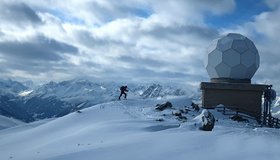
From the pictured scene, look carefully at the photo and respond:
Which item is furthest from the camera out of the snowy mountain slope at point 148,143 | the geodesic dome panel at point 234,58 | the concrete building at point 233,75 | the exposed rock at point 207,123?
the geodesic dome panel at point 234,58

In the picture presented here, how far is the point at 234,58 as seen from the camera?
37.1 m

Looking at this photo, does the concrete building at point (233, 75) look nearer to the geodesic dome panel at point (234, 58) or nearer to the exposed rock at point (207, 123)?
the geodesic dome panel at point (234, 58)

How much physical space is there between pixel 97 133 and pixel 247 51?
66.0ft

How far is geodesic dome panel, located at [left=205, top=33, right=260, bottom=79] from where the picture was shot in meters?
37.1

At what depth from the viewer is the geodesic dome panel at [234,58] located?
122 feet

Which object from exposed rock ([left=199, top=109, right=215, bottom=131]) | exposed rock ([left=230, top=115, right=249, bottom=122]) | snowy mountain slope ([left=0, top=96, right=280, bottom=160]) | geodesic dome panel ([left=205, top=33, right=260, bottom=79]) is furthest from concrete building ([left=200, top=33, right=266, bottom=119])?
exposed rock ([left=199, top=109, right=215, bottom=131])

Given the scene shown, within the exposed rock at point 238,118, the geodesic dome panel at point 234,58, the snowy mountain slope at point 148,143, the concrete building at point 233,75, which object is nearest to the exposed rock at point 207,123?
the snowy mountain slope at point 148,143

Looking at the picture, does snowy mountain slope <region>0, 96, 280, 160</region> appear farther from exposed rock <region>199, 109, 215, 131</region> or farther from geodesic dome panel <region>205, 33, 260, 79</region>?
geodesic dome panel <region>205, 33, 260, 79</region>

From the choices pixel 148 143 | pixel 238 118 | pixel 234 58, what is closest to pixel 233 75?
pixel 234 58

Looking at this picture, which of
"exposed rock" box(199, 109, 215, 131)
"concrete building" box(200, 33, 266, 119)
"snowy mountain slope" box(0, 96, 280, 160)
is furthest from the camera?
"concrete building" box(200, 33, 266, 119)

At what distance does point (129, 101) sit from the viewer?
37312mm

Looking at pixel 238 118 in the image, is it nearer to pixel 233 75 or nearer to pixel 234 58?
pixel 233 75

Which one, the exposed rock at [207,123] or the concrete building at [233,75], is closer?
the exposed rock at [207,123]

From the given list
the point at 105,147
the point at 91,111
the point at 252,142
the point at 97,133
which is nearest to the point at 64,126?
the point at 91,111
